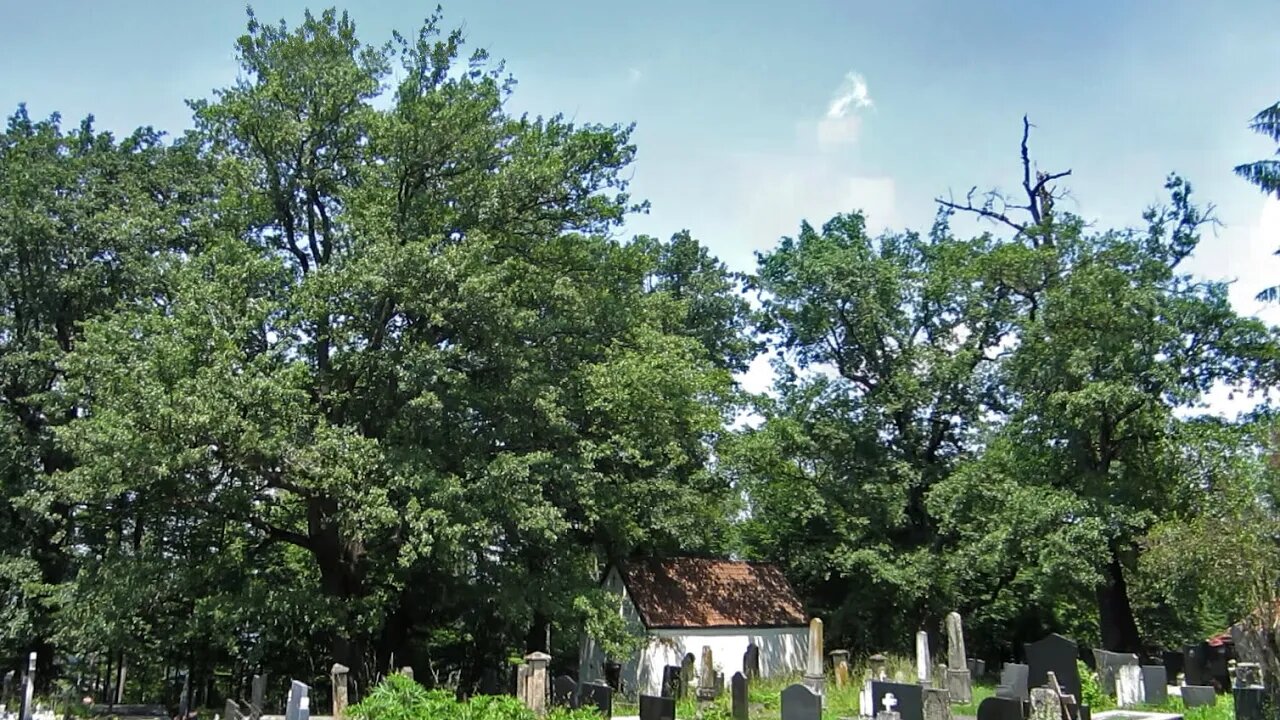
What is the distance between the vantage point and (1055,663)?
16.3 m

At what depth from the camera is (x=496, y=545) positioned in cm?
2128

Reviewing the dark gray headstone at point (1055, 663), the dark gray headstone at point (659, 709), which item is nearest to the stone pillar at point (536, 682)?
the dark gray headstone at point (659, 709)

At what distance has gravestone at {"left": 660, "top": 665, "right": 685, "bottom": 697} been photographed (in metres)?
21.1

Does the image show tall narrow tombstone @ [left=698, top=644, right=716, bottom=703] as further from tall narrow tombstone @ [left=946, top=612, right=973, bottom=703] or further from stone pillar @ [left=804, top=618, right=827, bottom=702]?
tall narrow tombstone @ [left=946, top=612, right=973, bottom=703]

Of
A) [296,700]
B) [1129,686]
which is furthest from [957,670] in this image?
[296,700]

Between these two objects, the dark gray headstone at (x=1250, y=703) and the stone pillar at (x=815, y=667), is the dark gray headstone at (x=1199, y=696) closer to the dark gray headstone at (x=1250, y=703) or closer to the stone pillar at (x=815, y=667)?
the dark gray headstone at (x=1250, y=703)

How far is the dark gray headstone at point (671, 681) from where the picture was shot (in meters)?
21.1

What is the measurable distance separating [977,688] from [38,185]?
24.9m

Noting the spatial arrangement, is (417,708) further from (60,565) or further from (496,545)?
(60,565)

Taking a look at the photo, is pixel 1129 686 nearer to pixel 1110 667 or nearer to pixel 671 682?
pixel 1110 667

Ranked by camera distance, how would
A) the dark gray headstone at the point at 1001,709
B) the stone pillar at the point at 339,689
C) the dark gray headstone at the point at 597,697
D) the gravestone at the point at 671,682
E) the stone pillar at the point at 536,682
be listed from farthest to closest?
the gravestone at the point at 671,682
the dark gray headstone at the point at 597,697
the stone pillar at the point at 339,689
the stone pillar at the point at 536,682
the dark gray headstone at the point at 1001,709

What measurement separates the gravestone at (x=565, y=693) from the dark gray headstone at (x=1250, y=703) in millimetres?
10299

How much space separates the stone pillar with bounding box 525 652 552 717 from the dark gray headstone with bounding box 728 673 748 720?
3.18 metres

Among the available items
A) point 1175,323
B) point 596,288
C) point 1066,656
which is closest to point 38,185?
point 596,288
